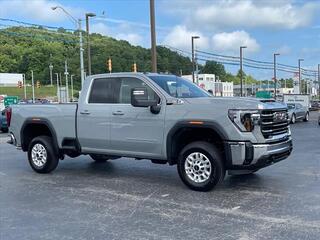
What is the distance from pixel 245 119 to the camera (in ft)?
24.3

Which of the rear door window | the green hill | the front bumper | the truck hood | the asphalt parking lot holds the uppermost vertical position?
the green hill

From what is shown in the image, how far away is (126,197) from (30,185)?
219 centimetres

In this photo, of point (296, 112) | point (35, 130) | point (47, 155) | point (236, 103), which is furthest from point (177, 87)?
point (296, 112)

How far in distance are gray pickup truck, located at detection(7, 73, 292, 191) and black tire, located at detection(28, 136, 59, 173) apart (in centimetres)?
2

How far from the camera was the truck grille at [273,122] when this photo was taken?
7539 millimetres

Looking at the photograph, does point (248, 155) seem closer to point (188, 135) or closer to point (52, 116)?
point (188, 135)

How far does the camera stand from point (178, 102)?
26.4ft

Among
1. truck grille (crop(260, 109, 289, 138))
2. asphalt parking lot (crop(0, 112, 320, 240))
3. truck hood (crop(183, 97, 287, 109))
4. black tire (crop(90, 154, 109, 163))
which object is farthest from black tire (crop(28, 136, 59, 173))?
truck grille (crop(260, 109, 289, 138))

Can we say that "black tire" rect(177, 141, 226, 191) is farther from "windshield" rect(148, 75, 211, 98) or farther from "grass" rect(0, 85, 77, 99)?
"grass" rect(0, 85, 77, 99)

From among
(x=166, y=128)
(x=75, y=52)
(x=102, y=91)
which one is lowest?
(x=166, y=128)

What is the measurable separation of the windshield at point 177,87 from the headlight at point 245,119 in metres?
1.34

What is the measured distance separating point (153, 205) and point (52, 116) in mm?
3768

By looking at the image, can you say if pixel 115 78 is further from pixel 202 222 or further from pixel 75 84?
pixel 75 84

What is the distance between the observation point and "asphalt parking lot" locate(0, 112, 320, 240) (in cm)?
559
